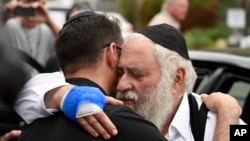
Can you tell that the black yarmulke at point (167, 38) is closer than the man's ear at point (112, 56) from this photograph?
No

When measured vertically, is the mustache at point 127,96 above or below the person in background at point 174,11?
above

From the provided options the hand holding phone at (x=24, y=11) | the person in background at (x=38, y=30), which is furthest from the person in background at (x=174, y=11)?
the hand holding phone at (x=24, y=11)

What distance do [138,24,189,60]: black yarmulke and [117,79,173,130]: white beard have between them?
16 centimetres

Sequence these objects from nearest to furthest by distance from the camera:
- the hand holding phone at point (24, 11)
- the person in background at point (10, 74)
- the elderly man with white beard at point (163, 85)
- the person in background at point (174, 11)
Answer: the person in background at point (10, 74) → the elderly man with white beard at point (163, 85) → the hand holding phone at point (24, 11) → the person in background at point (174, 11)

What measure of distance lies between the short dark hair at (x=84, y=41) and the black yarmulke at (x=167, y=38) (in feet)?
1.07

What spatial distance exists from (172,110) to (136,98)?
0.55ft

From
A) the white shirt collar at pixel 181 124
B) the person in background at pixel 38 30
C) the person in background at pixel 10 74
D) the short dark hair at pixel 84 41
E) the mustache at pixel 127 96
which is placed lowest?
the person in background at pixel 38 30

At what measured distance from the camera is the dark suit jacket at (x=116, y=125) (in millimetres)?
2172

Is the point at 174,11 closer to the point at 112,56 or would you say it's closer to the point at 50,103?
the point at 112,56

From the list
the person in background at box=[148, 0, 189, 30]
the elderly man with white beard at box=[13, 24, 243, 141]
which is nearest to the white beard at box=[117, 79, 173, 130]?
the elderly man with white beard at box=[13, 24, 243, 141]

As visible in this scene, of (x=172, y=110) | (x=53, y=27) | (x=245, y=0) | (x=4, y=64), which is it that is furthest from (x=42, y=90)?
(x=245, y=0)

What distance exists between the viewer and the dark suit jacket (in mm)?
2172

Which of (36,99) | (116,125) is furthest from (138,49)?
(116,125)

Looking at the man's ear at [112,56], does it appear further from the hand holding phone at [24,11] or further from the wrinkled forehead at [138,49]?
the hand holding phone at [24,11]
